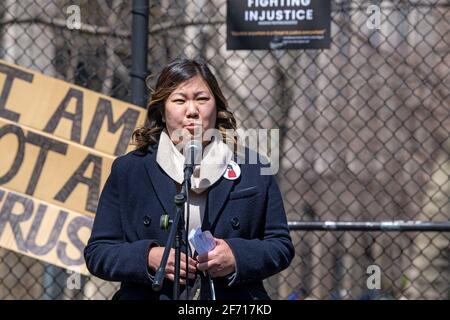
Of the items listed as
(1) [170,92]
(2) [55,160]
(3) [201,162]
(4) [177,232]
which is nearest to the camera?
(4) [177,232]

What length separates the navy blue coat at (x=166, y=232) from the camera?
10.7 feet

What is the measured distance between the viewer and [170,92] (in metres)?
3.43

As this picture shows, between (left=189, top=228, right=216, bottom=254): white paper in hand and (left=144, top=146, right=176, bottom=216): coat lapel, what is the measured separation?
219 millimetres

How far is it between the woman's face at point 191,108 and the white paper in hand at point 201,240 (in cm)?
40

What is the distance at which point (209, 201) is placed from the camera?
3.33 m

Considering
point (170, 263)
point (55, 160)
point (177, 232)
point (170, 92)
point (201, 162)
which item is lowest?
point (170, 263)

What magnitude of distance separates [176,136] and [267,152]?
340 centimetres

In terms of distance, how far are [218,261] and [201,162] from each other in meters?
0.36

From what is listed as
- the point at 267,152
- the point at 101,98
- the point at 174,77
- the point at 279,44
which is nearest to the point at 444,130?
the point at 267,152

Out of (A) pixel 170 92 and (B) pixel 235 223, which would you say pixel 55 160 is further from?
(B) pixel 235 223

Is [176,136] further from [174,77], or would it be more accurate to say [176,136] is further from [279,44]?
[279,44]

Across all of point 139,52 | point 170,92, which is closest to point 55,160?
point 139,52

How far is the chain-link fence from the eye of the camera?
22.1ft

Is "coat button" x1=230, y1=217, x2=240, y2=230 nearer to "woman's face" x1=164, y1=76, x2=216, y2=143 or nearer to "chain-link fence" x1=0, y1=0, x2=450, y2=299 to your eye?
"woman's face" x1=164, y1=76, x2=216, y2=143
